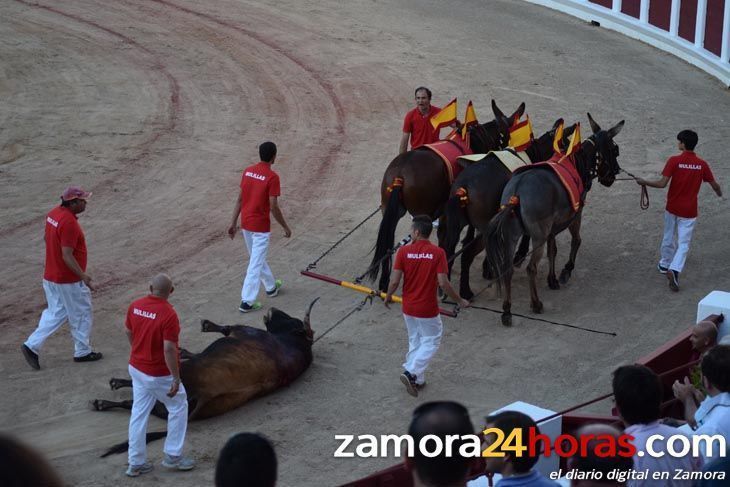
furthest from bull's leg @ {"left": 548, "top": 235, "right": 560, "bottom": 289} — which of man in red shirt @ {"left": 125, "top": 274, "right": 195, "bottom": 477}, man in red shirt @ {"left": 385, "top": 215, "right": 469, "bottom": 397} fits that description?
man in red shirt @ {"left": 125, "top": 274, "right": 195, "bottom": 477}

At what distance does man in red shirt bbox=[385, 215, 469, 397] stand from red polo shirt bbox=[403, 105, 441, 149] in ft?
12.0

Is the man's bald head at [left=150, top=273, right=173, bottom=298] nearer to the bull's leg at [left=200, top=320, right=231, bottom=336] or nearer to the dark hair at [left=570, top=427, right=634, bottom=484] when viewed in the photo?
the bull's leg at [left=200, top=320, right=231, bottom=336]

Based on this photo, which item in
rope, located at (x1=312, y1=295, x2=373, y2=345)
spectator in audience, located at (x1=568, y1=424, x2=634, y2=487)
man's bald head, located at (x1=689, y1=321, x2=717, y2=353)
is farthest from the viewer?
rope, located at (x1=312, y1=295, x2=373, y2=345)

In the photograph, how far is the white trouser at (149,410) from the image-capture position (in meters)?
8.19

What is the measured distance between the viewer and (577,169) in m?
12.3

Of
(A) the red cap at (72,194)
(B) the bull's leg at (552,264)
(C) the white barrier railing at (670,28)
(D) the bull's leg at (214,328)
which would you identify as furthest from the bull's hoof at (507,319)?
(C) the white barrier railing at (670,28)

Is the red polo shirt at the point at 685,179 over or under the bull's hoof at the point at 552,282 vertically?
over

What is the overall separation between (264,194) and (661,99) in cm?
1030

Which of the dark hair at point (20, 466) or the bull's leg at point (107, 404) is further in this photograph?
the bull's leg at point (107, 404)

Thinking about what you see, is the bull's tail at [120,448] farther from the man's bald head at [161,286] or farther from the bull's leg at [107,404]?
the man's bald head at [161,286]

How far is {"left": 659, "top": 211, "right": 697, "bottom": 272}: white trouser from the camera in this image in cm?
1196

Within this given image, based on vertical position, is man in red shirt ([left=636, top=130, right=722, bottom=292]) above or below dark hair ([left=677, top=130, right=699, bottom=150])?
below

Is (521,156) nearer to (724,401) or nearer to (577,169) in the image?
(577,169)

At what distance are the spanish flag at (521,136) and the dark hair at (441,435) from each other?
7983mm
